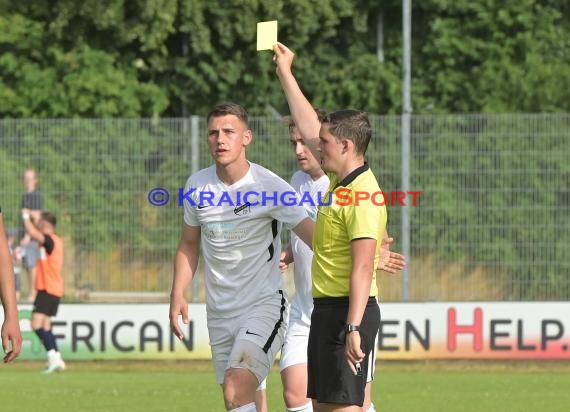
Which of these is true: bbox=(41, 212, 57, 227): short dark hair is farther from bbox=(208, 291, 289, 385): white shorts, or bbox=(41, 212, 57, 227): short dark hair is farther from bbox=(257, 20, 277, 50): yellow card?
bbox=(257, 20, 277, 50): yellow card

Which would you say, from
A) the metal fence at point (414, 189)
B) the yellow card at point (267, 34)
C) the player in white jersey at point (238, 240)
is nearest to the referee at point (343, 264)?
the yellow card at point (267, 34)

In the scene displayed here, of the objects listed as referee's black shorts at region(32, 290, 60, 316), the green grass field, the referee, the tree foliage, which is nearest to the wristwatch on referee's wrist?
the referee

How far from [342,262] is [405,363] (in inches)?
470

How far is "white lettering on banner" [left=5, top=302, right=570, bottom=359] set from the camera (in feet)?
63.8

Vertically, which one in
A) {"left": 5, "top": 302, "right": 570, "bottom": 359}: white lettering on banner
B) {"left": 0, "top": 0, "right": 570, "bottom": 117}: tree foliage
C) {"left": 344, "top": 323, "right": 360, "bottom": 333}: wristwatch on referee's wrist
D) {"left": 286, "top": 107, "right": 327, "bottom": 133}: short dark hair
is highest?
{"left": 0, "top": 0, "right": 570, "bottom": 117}: tree foliage

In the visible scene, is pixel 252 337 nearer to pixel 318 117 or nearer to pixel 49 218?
pixel 318 117

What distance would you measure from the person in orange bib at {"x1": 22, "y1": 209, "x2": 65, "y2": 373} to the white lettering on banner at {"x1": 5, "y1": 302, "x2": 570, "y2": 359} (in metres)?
0.65

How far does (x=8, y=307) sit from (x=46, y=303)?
11.0 meters

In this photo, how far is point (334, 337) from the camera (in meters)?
8.06

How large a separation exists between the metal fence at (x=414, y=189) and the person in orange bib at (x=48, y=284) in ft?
Result: 4.12

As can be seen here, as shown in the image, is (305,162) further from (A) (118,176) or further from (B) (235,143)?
(A) (118,176)

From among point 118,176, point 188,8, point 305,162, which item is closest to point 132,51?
point 188,8

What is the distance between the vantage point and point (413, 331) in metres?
19.6

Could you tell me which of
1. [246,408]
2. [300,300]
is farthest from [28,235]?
[246,408]
